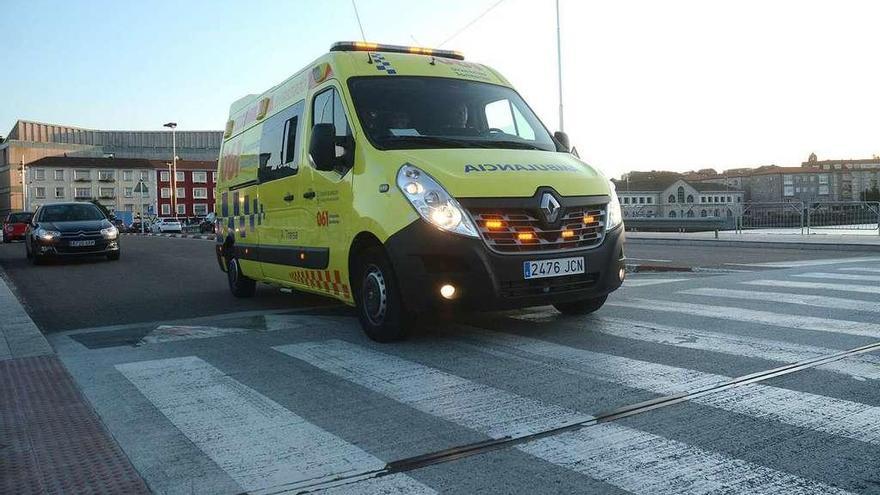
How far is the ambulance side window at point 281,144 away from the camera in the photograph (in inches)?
274

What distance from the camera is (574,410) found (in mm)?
3684

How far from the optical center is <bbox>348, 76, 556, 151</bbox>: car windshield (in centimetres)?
580

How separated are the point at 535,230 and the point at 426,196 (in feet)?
2.78

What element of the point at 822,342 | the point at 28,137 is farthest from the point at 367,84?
the point at 28,137

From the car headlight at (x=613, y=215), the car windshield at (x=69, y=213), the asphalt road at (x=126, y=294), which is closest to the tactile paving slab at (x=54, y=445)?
the asphalt road at (x=126, y=294)

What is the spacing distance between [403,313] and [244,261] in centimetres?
417

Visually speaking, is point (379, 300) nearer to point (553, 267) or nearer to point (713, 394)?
Answer: point (553, 267)

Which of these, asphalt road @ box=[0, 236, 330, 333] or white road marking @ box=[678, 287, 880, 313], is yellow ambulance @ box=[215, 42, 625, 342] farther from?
white road marking @ box=[678, 287, 880, 313]

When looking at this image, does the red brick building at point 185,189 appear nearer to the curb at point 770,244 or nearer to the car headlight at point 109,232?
the curb at point 770,244

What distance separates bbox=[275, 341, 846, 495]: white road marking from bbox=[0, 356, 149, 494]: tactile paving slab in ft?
4.88

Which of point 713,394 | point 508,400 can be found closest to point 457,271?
point 508,400

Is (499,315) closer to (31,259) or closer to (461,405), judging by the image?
(461,405)

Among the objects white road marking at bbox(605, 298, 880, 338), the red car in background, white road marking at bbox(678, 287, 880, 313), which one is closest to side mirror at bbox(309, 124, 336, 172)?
white road marking at bbox(605, 298, 880, 338)

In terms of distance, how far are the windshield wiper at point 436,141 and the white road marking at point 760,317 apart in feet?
8.22
